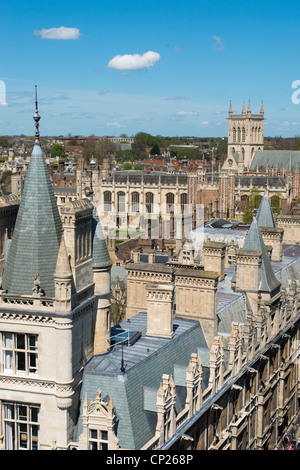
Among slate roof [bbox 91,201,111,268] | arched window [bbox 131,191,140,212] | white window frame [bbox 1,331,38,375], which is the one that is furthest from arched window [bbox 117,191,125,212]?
white window frame [bbox 1,331,38,375]

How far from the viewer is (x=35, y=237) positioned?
18.5 meters

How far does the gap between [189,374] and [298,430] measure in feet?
55.2

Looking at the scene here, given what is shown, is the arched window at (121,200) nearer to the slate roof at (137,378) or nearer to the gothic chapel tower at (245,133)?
the gothic chapel tower at (245,133)

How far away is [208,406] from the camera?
2097cm

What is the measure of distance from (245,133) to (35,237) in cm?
12353

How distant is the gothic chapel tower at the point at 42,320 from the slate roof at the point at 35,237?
1.1 inches

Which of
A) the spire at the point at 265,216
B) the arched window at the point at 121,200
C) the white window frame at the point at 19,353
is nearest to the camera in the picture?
the white window frame at the point at 19,353

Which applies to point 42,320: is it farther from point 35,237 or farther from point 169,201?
point 169,201

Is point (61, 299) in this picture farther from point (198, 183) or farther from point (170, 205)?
point (170, 205)

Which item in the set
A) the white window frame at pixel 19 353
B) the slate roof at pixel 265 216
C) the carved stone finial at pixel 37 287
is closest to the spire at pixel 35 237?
the carved stone finial at pixel 37 287

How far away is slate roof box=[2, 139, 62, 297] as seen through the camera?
1823cm

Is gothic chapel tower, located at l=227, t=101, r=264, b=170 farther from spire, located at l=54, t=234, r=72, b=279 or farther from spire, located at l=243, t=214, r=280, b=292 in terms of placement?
spire, located at l=54, t=234, r=72, b=279

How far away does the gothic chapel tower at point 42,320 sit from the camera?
17.3 m

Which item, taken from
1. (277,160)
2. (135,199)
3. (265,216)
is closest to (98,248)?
(265,216)
